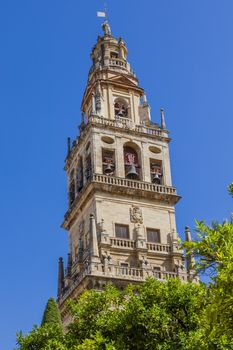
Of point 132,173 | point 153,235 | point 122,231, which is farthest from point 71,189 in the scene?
point 153,235

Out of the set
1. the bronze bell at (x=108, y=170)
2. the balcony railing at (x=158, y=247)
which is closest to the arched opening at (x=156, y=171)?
the bronze bell at (x=108, y=170)

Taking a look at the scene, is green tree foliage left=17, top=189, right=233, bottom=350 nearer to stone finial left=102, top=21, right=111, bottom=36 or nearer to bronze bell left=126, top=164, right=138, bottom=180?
bronze bell left=126, top=164, right=138, bottom=180

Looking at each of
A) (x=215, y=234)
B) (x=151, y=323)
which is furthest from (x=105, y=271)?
(x=215, y=234)

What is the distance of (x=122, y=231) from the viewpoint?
44094 millimetres

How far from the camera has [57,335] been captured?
2923cm

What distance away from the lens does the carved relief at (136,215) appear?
44.7 m

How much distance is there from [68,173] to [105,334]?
25301mm

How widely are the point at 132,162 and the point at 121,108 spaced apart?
573cm

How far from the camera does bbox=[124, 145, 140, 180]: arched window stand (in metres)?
46.7

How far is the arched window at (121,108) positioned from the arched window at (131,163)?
11.2 ft

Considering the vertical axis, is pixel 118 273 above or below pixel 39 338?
above

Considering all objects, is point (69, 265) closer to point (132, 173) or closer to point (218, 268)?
point (132, 173)

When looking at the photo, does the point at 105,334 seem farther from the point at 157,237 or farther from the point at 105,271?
the point at 157,237

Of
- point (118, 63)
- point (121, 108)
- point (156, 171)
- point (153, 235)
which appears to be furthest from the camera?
point (118, 63)
